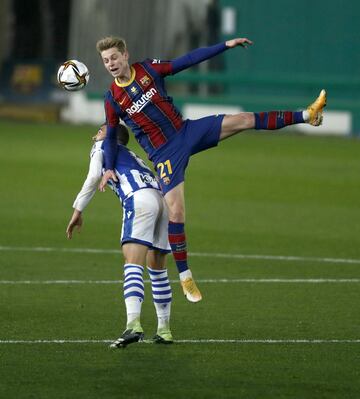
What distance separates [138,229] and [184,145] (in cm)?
130

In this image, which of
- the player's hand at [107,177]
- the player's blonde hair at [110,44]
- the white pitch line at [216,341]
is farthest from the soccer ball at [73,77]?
the white pitch line at [216,341]

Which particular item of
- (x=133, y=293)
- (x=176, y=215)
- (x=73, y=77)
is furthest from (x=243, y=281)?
(x=133, y=293)

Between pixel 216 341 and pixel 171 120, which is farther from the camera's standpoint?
pixel 171 120

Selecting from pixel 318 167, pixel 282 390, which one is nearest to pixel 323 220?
pixel 318 167

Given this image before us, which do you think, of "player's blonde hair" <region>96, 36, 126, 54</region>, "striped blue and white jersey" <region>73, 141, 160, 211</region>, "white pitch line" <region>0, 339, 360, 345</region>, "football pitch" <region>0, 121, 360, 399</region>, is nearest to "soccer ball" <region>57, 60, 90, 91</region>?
"player's blonde hair" <region>96, 36, 126, 54</region>

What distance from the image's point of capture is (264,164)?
27594mm

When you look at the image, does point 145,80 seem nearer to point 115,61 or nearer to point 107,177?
point 115,61

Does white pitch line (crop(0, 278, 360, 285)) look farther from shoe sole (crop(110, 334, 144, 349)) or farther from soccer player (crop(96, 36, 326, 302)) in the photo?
shoe sole (crop(110, 334, 144, 349))

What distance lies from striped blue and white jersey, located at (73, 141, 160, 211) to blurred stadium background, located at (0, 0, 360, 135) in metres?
25.4

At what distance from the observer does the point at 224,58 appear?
40.3 m

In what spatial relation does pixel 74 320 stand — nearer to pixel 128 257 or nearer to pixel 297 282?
pixel 128 257

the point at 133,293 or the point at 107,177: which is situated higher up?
the point at 107,177

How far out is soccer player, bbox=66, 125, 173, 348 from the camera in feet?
32.4

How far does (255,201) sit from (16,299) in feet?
32.7
